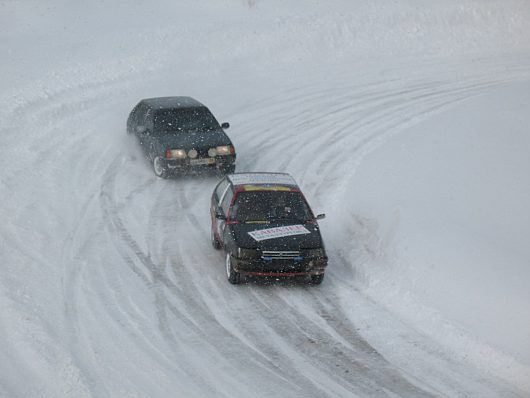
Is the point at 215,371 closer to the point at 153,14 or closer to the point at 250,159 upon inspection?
the point at 250,159

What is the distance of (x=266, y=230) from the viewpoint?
12367 mm

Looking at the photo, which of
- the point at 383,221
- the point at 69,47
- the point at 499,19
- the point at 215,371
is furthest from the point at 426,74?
the point at 215,371

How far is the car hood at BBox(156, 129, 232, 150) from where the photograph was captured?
680 inches

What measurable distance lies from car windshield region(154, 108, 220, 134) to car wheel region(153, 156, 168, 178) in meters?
0.87

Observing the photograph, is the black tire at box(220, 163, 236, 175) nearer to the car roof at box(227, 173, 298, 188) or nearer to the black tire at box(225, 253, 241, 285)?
the car roof at box(227, 173, 298, 188)

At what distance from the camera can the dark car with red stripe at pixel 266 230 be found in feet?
39.0

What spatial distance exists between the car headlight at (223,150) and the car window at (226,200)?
12.3 feet

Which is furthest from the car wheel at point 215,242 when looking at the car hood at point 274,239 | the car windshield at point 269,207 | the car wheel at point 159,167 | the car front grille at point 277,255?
the car wheel at point 159,167

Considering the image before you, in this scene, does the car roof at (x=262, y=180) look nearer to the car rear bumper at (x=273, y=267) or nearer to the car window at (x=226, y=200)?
the car window at (x=226, y=200)

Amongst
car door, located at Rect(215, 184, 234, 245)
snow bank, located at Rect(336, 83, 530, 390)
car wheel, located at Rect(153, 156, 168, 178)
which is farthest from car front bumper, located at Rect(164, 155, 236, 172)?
car door, located at Rect(215, 184, 234, 245)

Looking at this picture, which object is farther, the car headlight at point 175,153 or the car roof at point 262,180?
the car headlight at point 175,153

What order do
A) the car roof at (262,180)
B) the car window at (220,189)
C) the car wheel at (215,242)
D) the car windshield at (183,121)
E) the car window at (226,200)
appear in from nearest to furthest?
the car window at (226,200), the car roof at (262,180), the car wheel at (215,242), the car window at (220,189), the car windshield at (183,121)

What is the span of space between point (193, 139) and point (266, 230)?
18.8 ft

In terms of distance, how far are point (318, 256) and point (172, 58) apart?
16798 mm
